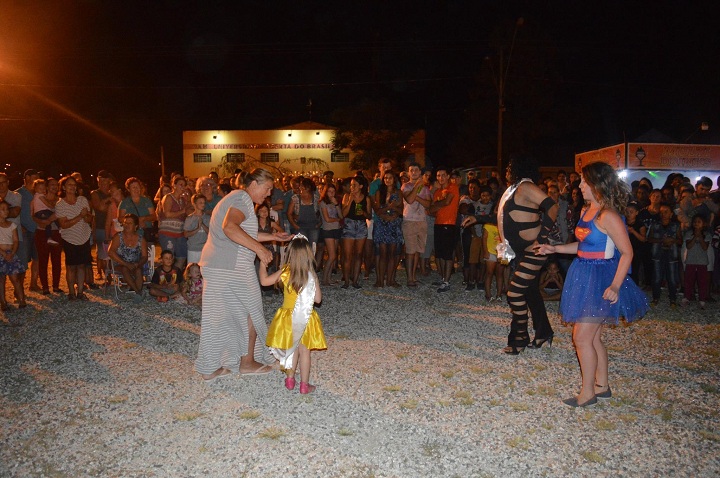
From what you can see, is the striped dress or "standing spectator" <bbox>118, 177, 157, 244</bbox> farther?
"standing spectator" <bbox>118, 177, 157, 244</bbox>

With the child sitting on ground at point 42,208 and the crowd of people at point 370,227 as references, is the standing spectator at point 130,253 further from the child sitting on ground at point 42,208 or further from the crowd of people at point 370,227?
the child sitting on ground at point 42,208

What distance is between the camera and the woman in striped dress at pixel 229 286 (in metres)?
5.24

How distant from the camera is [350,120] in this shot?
133 feet

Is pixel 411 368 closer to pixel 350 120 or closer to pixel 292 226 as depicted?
pixel 292 226

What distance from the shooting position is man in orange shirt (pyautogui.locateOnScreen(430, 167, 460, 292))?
32.5 feet

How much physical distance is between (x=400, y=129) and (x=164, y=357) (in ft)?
116

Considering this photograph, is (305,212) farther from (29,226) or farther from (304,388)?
(304,388)

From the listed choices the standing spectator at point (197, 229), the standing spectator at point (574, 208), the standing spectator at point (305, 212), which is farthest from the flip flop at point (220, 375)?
the standing spectator at point (574, 208)

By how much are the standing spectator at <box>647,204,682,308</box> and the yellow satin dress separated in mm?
6050

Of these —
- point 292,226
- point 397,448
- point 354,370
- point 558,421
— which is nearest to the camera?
point 397,448

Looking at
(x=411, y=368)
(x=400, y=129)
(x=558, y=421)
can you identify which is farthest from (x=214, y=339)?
(x=400, y=129)

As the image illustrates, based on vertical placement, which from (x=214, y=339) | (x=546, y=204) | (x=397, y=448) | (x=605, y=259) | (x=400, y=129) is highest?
(x=400, y=129)

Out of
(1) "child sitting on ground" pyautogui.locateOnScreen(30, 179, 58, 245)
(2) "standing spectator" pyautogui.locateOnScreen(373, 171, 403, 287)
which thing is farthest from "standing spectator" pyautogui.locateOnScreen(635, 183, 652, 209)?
(1) "child sitting on ground" pyautogui.locateOnScreen(30, 179, 58, 245)

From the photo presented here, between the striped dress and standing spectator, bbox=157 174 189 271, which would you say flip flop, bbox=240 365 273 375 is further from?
standing spectator, bbox=157 174 189 271
